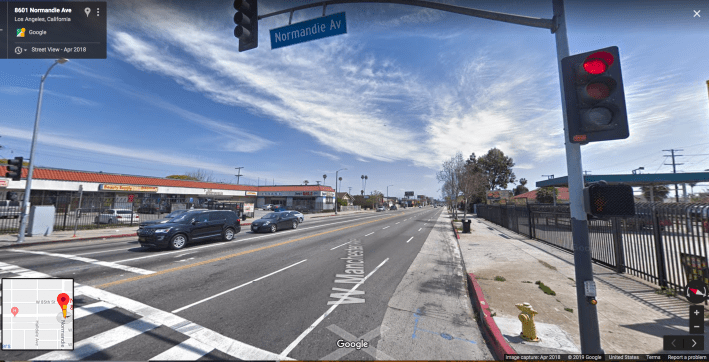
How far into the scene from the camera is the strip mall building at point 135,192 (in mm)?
26797

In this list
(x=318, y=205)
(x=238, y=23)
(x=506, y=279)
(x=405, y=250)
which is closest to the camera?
(x=238, y=23)

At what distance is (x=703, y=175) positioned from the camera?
64.0 ft

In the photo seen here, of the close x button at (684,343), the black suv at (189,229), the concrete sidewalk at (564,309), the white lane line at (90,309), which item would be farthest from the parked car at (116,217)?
the close x button at (684,343)

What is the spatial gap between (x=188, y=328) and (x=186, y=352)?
0.83m

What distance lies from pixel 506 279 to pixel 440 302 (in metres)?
2.75

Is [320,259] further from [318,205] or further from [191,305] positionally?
[318,205]

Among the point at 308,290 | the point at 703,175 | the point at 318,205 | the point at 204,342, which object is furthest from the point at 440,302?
the point at 318,205

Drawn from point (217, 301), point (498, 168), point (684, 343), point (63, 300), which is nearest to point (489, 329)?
point (684, 343)

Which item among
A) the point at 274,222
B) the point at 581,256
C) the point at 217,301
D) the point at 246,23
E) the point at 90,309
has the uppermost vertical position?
the point at 246,23

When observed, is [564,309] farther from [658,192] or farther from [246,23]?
[658,192]

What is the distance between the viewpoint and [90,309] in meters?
5.16

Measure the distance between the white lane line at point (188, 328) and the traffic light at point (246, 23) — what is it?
16.7ft

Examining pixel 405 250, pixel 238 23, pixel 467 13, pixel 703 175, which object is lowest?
pixel 405 250

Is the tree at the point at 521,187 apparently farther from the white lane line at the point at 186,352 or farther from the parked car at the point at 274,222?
the white lane line at the point at 186,352
